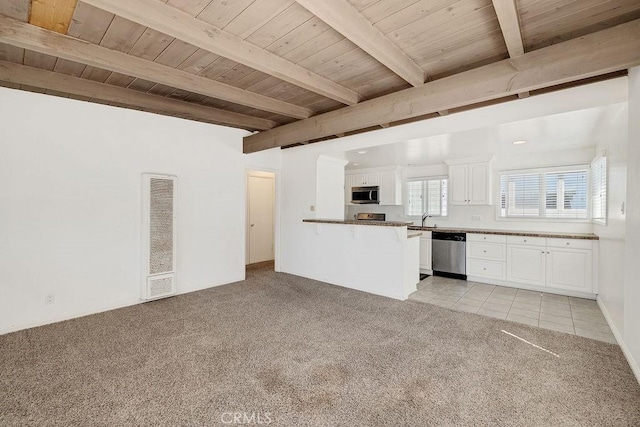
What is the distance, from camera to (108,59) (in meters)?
2.48

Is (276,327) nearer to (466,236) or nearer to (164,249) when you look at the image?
(164,249)

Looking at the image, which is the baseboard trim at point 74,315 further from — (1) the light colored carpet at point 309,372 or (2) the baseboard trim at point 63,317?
(1) the light colored carpet at point 309,372

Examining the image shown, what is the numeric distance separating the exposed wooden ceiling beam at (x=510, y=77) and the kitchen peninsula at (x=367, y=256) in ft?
5.25

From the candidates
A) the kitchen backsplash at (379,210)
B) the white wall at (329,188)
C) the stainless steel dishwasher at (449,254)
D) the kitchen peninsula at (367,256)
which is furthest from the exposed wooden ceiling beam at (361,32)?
the kitchen backsplash at (379,210)

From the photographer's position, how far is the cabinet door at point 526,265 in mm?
4457

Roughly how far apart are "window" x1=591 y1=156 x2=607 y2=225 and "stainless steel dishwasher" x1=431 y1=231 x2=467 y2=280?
175cm

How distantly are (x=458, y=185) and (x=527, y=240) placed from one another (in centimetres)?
150

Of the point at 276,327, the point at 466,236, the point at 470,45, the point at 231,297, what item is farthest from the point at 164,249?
the point at 466,236

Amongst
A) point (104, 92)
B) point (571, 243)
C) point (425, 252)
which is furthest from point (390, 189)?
point (104, 92)

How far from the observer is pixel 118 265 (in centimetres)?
377

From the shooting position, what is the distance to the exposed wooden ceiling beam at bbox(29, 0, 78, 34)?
1985 mm

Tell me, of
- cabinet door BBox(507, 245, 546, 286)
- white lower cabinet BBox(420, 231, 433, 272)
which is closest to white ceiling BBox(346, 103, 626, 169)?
white lower cabinet BBox(420, 231, 433, 272)

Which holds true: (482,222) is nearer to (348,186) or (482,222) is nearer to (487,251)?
(487,251)

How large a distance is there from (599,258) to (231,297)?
4983 mm
